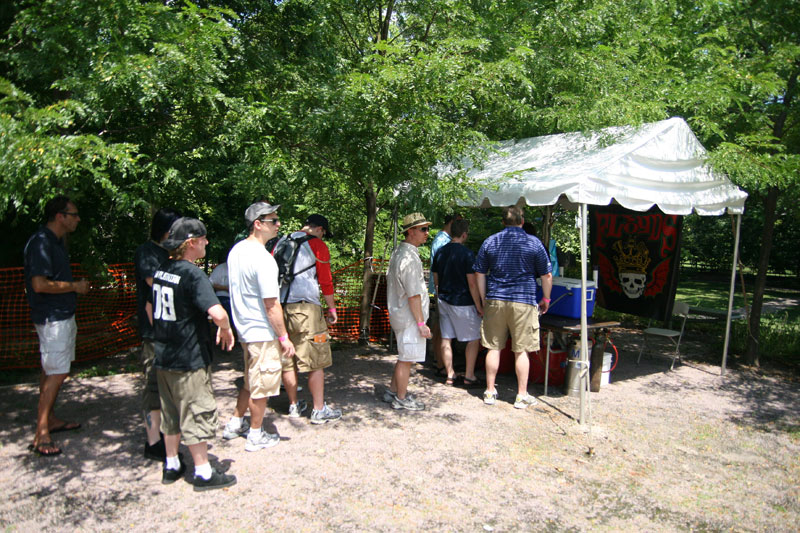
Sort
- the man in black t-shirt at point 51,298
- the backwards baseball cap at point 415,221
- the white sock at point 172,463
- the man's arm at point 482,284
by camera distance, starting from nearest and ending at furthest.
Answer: the white sock at point 172,463 < the man in black t-shirt at point 51,298 < the backwards baseball cap at point 415,221 < the man's arm at point 482,284

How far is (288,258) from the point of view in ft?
16.1

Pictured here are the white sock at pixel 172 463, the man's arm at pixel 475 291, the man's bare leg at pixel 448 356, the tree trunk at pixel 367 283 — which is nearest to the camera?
the white sock at pixel 172 463

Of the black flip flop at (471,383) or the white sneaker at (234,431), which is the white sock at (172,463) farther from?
the black flip flop at (471,383)

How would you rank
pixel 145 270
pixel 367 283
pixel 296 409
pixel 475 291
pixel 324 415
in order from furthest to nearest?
pixel 367 283 → pixel 475 291 → pixel 296 409 → pixel 324 415 → pixel 145 270

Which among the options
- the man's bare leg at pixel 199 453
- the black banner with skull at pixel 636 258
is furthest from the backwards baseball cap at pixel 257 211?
the black banner with skull at pixel 636 258

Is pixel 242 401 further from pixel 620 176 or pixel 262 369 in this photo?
pixel 620 176

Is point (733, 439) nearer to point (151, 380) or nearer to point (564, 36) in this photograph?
point (151, 380)

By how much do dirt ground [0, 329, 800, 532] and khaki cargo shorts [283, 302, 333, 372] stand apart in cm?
58

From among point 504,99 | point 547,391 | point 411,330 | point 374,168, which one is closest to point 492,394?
point 547,391

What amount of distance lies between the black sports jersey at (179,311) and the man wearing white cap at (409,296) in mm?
1980

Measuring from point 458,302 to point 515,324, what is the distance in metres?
0.90

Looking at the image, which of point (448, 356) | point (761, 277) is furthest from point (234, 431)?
point (761, 277)

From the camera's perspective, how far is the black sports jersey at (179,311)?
3580mm

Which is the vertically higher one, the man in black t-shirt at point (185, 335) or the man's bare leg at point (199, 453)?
the man in black t-shirt at point (185, 335)
